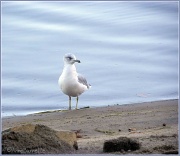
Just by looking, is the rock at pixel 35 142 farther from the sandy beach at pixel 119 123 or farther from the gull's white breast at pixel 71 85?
the gull's white breast at pixel 71 85

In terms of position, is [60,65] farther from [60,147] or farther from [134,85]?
[60,147]

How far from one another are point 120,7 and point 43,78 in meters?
5.16

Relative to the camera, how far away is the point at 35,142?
5.99m

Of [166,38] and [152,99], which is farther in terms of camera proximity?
[166,38]

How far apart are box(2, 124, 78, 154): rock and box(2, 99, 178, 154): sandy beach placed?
16cm

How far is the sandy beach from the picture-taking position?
6.31 metres

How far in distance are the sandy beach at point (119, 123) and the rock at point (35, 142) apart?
6.3 inches

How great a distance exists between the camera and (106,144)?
6.06 metres

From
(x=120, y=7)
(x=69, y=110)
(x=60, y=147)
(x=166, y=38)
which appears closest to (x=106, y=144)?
(x=60, y=147)

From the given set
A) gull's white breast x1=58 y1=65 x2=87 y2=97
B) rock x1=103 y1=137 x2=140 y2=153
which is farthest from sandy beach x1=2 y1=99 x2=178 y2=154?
gull's white breast x1=58 y1=65 x2=87 y2=97

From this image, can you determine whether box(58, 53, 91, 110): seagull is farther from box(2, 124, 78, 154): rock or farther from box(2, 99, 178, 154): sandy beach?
box(2, 124, 78, 154): rock

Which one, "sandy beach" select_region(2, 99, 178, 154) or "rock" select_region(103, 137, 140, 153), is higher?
"rock" select_region(103, 137, 140, 153)

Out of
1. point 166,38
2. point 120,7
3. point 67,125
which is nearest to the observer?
point 67,125

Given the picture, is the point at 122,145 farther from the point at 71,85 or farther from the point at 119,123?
the point at 71,85
